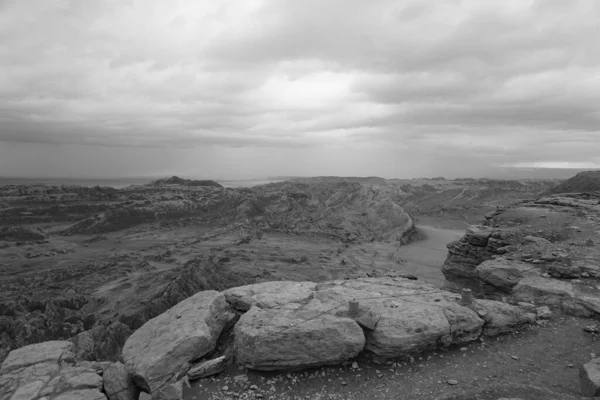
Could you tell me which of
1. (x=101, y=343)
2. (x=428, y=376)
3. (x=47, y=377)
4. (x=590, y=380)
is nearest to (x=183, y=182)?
(x=101, y=343)

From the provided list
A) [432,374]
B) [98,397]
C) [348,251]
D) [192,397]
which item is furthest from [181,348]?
[348,251]

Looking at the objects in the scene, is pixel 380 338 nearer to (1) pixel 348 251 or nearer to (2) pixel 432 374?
(2) pixel 432 374

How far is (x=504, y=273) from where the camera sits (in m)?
13.1

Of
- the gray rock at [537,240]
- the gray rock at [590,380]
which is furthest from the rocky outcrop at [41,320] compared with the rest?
the gray rock at [537,240]

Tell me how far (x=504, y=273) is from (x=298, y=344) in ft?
33.0

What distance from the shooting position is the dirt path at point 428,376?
637 cm

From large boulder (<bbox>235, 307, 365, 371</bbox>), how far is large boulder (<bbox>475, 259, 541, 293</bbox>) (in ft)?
28.0

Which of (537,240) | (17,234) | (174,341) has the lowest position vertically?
(17,234)

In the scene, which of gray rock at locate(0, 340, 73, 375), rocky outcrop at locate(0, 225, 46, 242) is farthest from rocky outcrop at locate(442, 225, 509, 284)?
rocky outcrop at locate(0, 225, 46, 242)

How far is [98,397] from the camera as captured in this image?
258 inches

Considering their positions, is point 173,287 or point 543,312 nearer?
point 543,312

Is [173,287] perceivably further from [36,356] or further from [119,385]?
[119,385]

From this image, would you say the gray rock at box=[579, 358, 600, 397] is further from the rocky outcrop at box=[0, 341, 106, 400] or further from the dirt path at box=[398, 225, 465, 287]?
the dirt path at box=[398, 225, 465, 287]

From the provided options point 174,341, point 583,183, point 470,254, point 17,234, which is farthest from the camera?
point 583,183
